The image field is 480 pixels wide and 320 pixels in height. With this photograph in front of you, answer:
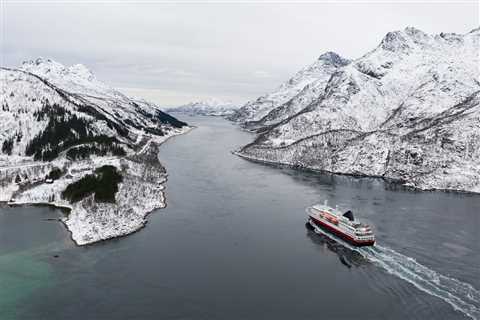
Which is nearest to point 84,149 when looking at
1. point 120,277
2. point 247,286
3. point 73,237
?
point 73,237

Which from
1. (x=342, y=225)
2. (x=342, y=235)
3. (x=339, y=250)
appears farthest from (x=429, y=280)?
(x=342, y=225)

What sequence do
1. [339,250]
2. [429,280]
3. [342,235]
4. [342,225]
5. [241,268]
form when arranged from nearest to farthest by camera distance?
[429,280] → [241,268] → [339,250] → [342,235] → [342,225]

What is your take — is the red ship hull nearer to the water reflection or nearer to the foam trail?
the foam trail

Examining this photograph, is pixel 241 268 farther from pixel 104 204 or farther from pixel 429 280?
pixel 104 204

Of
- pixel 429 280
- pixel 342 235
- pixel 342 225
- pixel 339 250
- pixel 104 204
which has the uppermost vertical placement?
pixel 104 204

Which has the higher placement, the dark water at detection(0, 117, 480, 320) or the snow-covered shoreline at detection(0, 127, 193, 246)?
the snow-covered shoreline at detection(0, 127, 193, 246)

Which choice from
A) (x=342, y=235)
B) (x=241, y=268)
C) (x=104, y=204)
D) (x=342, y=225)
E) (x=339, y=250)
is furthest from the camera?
(x=104, y=204)

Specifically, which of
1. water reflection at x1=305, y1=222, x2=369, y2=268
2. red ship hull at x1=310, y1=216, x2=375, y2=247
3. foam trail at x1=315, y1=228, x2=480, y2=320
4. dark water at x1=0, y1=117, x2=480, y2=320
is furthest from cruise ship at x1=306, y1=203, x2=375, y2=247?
foam trail at x1=315, y1=228, x2=480, y2=320

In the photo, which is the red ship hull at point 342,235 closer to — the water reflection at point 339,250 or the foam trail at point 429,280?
the foam trail at point 429,280
